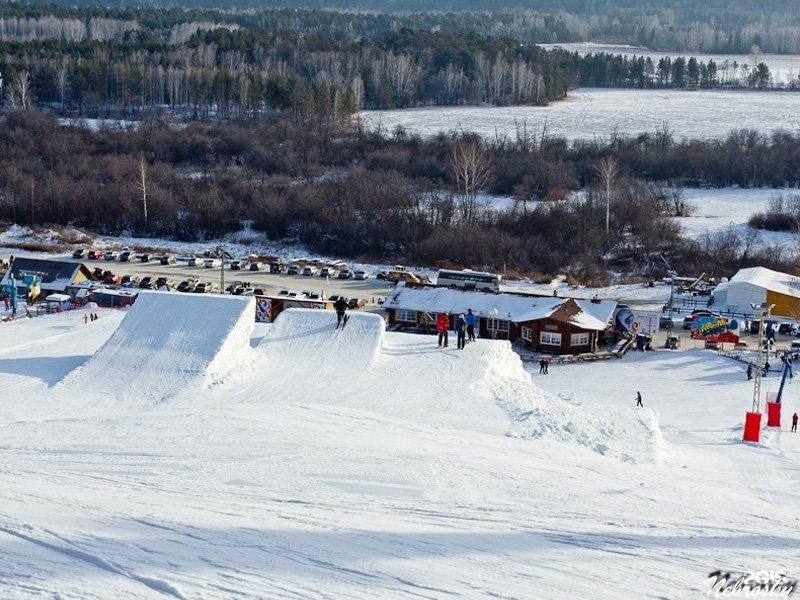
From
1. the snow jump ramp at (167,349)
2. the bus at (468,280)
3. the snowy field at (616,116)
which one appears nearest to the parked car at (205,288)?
the bus at (468,280)

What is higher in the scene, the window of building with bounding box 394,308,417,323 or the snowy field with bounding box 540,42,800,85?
the snowy field with bounding box 540,42,800,85

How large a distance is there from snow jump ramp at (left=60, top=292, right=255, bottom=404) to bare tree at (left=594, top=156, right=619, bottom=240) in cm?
1632

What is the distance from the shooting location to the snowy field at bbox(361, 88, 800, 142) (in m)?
41.8

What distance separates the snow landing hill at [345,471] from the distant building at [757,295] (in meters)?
5.64

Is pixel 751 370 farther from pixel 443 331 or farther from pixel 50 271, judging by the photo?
pixel 50 271

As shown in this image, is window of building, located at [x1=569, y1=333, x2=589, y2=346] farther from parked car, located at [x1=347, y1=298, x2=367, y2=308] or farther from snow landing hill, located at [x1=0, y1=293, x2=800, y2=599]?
parked car, located at [x1=347, y1=298, x2=367, y2=308]

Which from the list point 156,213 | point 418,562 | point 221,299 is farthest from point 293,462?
point 156,213

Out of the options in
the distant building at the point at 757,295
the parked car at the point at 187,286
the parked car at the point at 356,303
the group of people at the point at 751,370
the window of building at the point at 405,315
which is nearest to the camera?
the group of people at the point at 751,370

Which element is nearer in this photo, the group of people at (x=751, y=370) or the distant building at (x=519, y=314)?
the group of people at (x=751, y=370)

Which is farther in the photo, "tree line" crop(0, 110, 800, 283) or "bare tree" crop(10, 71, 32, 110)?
"bare tree" crop(10, 71, 32, 110)

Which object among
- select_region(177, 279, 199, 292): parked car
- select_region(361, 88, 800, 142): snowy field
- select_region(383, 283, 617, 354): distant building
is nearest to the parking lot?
select_region(177, 279, 199, 292): parked car

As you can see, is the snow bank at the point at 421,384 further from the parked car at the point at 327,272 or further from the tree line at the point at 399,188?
the tree line at the point at 399,188

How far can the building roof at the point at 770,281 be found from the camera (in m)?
19.5

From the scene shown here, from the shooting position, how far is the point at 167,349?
38.6ft
